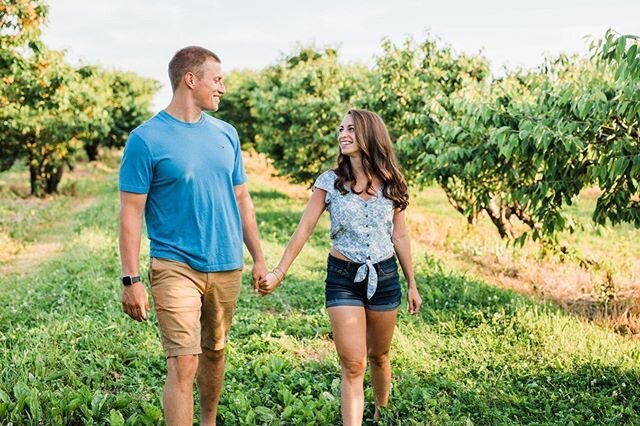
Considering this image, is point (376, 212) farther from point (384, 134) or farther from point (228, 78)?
point (228, 78)

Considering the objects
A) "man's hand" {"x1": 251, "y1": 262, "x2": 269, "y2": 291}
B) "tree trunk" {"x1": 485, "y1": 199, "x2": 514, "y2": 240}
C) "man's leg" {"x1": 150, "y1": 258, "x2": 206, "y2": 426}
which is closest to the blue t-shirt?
"man's leg" {"x1": 150, "y1": 258, "x2": 206, "y2": 426}

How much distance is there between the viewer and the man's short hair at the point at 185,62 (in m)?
4.19

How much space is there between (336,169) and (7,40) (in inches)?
405

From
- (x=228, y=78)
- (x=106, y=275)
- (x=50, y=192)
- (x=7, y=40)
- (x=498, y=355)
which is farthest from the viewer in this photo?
(x=228, y=78)

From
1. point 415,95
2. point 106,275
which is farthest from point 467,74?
point 106,275

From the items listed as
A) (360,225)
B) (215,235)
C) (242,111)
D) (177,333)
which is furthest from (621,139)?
(242,111)

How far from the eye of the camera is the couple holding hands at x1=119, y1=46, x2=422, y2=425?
4008 mm

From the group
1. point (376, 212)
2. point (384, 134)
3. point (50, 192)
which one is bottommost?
point (50, 192)

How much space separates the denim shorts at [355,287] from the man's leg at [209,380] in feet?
2.57

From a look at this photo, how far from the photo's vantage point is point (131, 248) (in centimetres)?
398

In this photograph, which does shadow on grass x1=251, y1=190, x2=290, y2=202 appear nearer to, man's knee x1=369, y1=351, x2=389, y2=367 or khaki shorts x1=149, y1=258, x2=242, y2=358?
Answer: man's knee x1=369, y1=351, x2=389, y2=367

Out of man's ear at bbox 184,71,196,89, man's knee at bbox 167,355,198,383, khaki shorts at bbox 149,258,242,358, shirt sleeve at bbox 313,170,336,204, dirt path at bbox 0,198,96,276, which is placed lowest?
dirt path at bbox 0,198,96,276

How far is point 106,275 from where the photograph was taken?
1014 cm

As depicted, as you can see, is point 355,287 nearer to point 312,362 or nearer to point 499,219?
point 312,362
